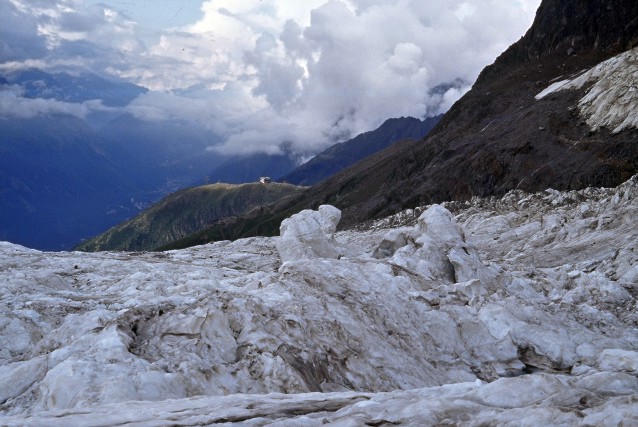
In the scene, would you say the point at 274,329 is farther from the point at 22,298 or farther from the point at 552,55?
the point at 552,55

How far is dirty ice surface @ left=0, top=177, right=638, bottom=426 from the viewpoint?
1100cm

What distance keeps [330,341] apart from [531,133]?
7253cm

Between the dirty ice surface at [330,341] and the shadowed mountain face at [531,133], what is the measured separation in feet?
93.1

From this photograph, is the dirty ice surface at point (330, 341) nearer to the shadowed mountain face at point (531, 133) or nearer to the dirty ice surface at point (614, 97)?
the shadowed mountain face at point (531, 133)

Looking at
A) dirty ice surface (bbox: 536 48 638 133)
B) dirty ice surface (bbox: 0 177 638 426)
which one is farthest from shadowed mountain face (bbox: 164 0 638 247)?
dirty ice surface (bbox: 0 177 638 426)

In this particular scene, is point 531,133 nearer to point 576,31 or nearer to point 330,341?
point 576,31

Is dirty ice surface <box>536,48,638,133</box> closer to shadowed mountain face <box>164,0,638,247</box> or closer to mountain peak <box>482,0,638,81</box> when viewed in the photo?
shadowed mountain face <box>164,0,638,247</box>

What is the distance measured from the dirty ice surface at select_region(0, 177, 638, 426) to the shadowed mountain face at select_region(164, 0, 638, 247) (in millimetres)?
28392

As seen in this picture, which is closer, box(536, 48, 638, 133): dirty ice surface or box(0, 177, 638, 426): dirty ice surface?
box(0, 177, 638, 426): dirty ice surface

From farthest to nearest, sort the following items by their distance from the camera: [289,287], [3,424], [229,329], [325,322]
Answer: [289,287] < [325,322] < [229,329] < [3,424]

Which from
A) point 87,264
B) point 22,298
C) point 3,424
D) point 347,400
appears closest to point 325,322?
point 347,400

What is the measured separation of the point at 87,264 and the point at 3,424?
27538 millimetres

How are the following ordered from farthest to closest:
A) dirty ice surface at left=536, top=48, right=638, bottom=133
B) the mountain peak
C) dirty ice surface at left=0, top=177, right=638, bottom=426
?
the mountain peak → dirty ice surface at left=536, top=48, right=638, bottom=133 → dirty ice surface at left=0, top=177, right=638, bottom=426

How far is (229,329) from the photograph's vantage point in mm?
16641
